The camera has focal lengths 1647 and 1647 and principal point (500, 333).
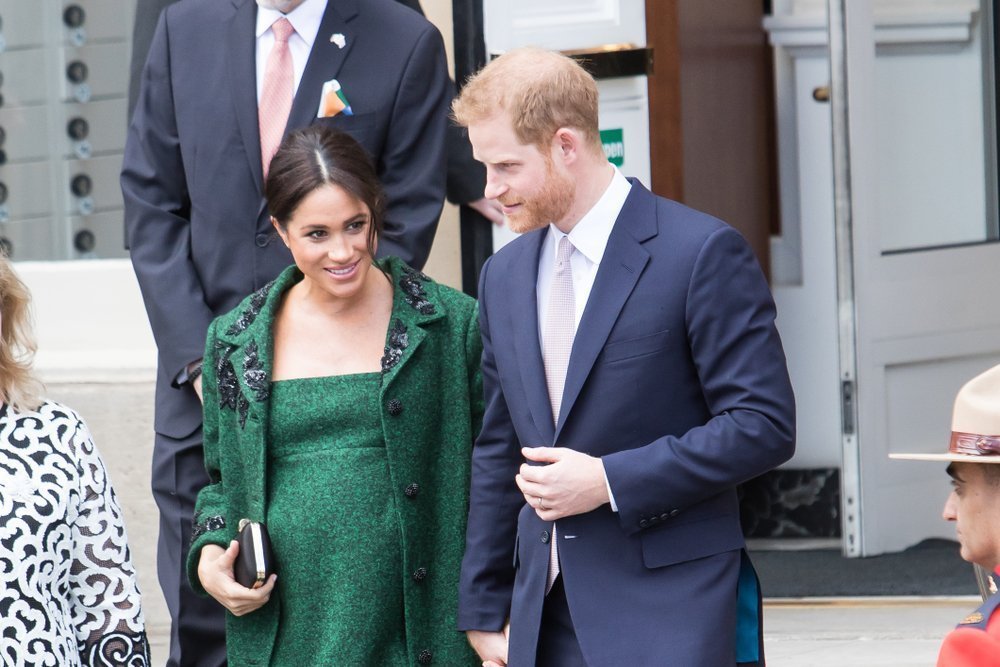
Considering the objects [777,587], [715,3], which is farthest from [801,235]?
[777,587]

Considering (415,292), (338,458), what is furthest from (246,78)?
(338,458)

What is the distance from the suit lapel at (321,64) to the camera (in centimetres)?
380

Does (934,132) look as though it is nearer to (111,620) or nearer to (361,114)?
(361,114)

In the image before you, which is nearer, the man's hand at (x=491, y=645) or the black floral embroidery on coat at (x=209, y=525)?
the man's hand at (x=491, y=645)

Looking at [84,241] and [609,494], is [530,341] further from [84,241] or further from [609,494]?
→ [84,241]

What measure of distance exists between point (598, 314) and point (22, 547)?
1.11 metres

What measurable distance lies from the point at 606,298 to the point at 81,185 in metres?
3.52

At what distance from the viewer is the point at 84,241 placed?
584 cm

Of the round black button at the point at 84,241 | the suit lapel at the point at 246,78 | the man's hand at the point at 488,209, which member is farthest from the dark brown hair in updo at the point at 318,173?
the round black button at the point at 84,241

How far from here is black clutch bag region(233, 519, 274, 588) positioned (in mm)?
3117

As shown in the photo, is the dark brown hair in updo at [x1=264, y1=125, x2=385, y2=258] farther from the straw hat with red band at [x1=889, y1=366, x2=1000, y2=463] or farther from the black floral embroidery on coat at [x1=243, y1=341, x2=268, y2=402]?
the straw hat with red band at [x1=889, y1=366, x2=1000, y2=463]

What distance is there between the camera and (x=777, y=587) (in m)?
5.48

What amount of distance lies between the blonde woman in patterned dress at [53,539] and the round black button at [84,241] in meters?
2.71

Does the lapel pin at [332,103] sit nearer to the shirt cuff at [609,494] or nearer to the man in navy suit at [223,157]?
the man in navy suit at [223,157]
